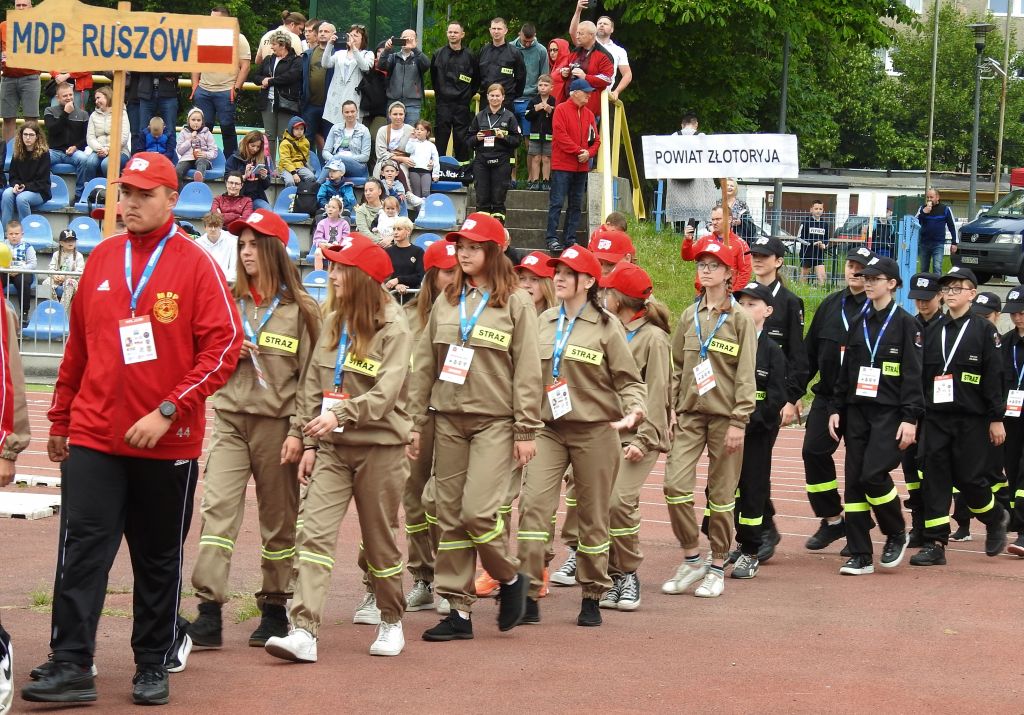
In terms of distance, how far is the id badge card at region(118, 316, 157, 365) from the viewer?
6.22m

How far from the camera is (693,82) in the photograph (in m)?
32.5

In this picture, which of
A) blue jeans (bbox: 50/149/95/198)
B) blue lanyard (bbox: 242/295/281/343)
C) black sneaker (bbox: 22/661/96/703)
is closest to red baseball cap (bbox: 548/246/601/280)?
blue lanyard (bbox: 242/295/281/343)

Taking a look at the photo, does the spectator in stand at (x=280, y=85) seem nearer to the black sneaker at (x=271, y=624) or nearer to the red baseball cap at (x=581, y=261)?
the red baseball cap at (x=581, y=261)

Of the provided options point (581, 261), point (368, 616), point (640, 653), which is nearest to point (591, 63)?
point (581, 261)

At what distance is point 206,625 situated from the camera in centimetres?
740

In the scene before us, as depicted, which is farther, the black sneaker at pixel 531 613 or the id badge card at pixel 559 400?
the black sneaker at pixel 531 613

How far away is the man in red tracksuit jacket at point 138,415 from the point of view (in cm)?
620

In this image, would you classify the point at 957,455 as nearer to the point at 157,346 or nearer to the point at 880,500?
the point at 880,500

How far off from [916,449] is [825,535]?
3.53 feet

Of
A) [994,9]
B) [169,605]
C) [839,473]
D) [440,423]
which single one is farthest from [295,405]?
[994,9]

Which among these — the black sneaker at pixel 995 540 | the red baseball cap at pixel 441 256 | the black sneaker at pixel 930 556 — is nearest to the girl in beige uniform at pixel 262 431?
the red baseball cap at pixel 441 256

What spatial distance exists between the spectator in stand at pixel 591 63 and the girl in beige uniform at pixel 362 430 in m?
12.7

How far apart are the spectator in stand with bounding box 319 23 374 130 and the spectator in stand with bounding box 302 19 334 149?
0.10m

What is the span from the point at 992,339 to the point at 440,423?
5.43 m
